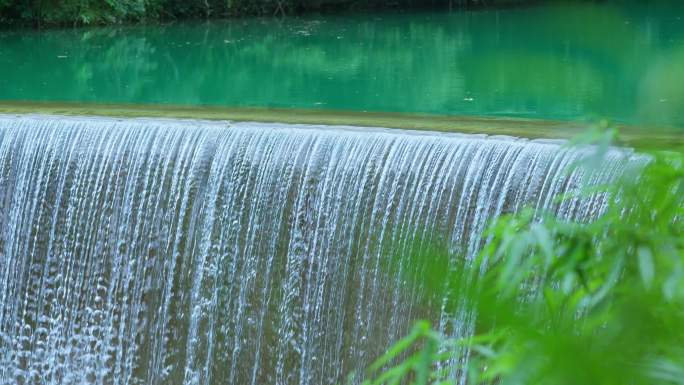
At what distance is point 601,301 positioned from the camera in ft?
3.24

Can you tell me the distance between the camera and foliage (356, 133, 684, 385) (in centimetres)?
69

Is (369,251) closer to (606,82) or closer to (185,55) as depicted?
(606,82)

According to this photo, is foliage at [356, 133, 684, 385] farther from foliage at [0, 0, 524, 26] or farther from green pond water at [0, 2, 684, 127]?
foliage at [0, 0, 524, 26]

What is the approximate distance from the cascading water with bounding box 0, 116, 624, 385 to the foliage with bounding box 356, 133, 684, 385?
3310 mm

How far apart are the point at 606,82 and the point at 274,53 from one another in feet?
15.8

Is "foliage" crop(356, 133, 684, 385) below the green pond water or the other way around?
the other way around

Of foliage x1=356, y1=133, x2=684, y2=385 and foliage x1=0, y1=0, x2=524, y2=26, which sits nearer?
foliage x1=356, y1=133, x2=684, y2=385

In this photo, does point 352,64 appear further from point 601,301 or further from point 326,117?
point 601,301

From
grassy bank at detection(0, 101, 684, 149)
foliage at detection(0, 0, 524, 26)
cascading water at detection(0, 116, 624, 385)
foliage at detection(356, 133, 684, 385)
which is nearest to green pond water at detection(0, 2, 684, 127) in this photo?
foliage at detection(0, 0, 524, 26)

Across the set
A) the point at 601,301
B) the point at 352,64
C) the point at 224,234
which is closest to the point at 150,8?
the point at 352,64

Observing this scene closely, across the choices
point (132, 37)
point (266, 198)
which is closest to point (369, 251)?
point (266, 198)

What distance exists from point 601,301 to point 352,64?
10.7 metres

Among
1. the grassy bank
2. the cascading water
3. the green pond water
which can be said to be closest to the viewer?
the cascading water

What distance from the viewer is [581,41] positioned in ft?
39.6
